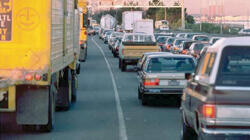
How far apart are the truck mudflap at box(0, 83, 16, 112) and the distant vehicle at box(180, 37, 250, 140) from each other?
14.2 ft

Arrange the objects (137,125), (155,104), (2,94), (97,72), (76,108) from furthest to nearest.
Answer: (97,72) → (155,104) → (76,108) → (137,125) → (2,94)

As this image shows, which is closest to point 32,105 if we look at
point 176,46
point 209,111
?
point 209,111

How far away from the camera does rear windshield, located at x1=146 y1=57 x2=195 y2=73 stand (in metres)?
19.9

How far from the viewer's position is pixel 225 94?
9.19 m

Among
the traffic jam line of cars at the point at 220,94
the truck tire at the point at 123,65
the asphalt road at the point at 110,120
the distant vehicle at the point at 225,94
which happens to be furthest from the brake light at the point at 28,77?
the truck tire at the point at 123,65

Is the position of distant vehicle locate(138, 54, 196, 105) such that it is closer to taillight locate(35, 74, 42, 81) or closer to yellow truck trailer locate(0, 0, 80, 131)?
yellow truck trailer locate(0, 0, 80, 131)

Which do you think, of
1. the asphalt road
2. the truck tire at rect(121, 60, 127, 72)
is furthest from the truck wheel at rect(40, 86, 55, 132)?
the truck tire at rect(121, 60, 127, 72)

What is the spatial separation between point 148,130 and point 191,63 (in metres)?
5.66

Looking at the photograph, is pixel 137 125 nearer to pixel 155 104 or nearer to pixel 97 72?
pixel 155 104

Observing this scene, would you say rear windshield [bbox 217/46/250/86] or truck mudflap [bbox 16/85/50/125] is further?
truck mudflap [bbox 16/85/50/125]

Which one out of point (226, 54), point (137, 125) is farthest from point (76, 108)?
point (226, 54)

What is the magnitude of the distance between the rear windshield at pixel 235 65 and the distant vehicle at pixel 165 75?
9137mm

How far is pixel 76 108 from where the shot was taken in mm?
19562

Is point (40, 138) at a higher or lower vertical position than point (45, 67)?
lower
